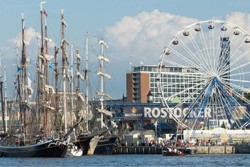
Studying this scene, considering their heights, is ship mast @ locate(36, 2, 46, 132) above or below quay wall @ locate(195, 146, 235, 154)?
above

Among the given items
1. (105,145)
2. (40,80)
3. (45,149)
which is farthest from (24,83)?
(45,149)

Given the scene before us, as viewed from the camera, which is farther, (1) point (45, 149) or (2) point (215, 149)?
(2) point (215, 149)

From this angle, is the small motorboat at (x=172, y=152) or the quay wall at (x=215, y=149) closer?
the small motorboat at (x=172, y=152)

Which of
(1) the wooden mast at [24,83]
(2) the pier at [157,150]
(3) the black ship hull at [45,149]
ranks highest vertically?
(1) the wooden mast at [24,83]

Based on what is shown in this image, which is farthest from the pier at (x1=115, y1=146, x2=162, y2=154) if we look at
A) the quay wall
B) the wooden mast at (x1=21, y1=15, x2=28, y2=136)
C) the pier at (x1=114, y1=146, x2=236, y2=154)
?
the wooden mast at (x1=21, y1=15, x2=28, y2=136)

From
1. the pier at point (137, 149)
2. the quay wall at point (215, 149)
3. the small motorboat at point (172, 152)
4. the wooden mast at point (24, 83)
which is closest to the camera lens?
the wooden mast at point (24, 83)

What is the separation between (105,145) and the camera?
164375 millimetres

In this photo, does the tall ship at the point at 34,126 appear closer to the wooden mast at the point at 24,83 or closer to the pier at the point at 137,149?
the wooden mast at the point at 24,83

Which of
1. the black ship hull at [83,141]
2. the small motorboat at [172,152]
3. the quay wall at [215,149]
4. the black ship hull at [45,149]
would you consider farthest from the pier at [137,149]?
the black ship hull at [45,149]

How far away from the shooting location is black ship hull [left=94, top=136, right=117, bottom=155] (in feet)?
534

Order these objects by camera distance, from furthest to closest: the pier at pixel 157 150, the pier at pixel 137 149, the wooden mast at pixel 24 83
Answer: the pier at pixel 137 149
the pier at pixel 157 150
the wooden mast at pixel 24 83

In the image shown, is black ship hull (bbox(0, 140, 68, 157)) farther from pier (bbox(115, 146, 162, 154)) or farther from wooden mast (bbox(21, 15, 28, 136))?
pier (bbox(115, 146, 162, 154))

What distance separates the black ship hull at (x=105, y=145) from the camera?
162625 mm

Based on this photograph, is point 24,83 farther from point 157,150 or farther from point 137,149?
point 137,149
